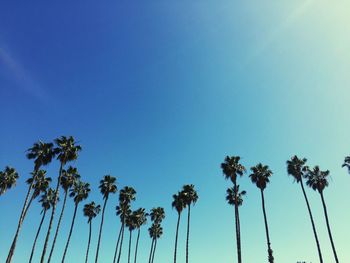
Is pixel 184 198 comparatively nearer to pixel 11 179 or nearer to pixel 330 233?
pixel 330 233

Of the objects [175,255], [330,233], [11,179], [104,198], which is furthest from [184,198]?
[11,179]

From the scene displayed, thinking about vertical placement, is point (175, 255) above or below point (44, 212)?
below

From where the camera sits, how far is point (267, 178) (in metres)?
51.8

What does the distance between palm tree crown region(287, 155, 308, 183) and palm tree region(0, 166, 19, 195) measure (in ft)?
162

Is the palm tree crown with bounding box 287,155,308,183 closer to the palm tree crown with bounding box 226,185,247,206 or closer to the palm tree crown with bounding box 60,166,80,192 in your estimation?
the palm tree crown with bounding box 226,185,247,206

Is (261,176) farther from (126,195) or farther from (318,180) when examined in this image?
(126,195)

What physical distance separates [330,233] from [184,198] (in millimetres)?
25729

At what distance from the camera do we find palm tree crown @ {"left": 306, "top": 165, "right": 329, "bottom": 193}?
2042 inches

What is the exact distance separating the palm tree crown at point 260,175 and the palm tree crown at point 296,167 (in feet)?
14.2

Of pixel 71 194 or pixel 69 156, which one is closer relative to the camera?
pixel 69 156

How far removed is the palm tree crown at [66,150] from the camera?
145 feet

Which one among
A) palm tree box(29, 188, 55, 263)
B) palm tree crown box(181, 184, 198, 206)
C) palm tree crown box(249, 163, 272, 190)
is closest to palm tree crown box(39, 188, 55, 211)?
palm tree box(29, 188, 55, 263)

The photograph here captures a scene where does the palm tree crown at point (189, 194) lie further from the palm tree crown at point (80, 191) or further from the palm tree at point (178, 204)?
the palm tree crown at point (80, 191)

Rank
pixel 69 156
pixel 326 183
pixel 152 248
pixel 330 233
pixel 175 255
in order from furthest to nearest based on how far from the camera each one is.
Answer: pixel 152 248 → pixel 175 255 → pixel 326 183 → pixel 330 233 → pixel 69 156
